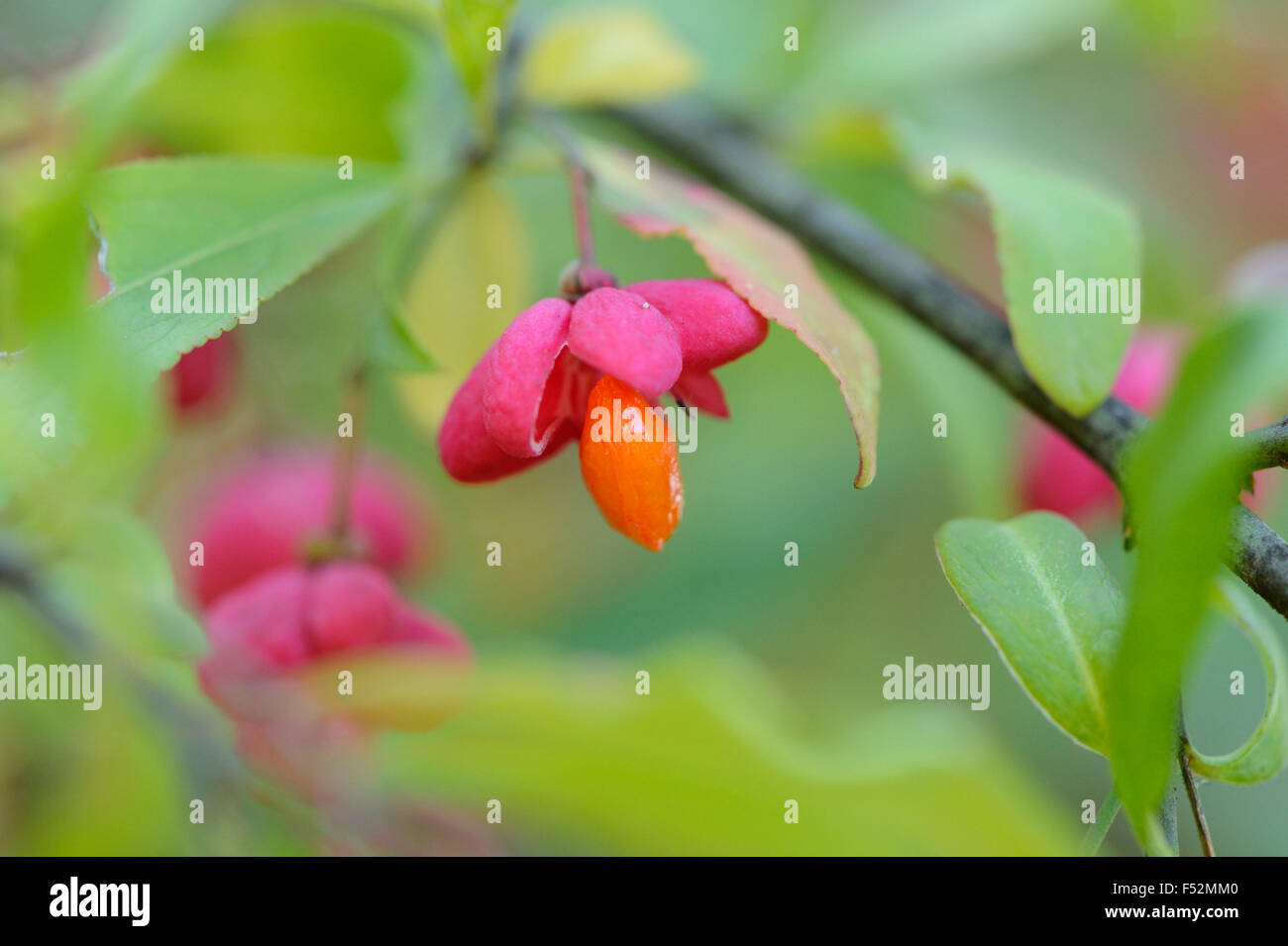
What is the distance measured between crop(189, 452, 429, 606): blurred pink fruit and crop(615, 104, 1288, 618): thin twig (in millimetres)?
294

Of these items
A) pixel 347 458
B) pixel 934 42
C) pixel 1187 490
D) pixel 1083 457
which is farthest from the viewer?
pixel 934 42

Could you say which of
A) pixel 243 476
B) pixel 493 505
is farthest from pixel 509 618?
pixel 243 476

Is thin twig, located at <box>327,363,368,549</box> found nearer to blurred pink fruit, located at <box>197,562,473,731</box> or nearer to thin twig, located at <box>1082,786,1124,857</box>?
blurred pink fruit, located at <box>197,562,473,731</box>

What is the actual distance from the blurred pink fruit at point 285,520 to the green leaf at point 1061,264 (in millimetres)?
415

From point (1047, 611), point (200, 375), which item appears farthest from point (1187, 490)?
point (200, 375)

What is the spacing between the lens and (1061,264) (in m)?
0.54

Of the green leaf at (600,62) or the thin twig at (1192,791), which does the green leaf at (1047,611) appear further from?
the green leaf at (600,62)

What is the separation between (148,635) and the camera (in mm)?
576

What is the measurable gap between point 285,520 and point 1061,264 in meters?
0.50

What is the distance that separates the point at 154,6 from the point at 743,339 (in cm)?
37

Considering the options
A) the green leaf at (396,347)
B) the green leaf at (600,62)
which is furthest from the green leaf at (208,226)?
the green leaf at (600,62)

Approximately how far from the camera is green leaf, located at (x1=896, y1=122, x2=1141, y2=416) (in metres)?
0.50

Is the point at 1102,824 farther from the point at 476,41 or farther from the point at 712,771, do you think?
the point at 476,41

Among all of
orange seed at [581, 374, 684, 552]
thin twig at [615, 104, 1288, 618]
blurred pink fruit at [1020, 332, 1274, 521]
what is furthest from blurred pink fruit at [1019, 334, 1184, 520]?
orange seed at [581, 374, 684, 552]
